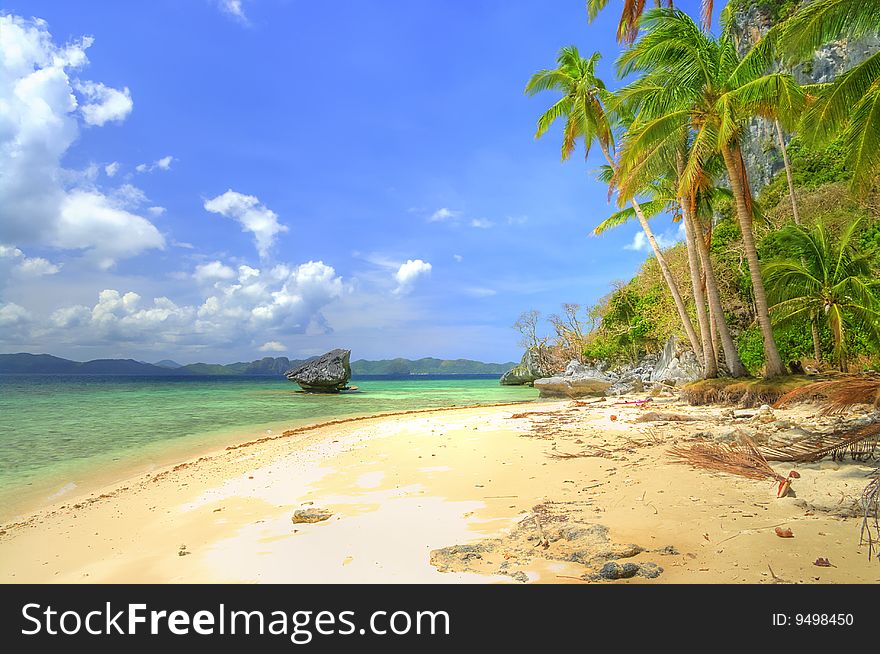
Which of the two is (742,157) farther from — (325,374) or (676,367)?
(325,374)

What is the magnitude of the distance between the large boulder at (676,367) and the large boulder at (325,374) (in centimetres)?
2349

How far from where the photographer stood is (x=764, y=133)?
126 ft

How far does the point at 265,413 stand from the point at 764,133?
45454mm

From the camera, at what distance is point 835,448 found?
4.29 meters

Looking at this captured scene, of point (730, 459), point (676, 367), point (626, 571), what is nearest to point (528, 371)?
point (676, 367)

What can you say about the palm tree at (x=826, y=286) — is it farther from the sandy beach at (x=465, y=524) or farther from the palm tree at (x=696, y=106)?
the sandy beach at (x=465, y=524)

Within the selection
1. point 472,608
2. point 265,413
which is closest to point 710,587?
point 472,608

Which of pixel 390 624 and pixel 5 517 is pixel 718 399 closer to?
pixel 390 624

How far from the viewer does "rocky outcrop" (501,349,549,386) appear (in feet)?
148

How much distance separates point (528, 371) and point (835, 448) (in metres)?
43.1

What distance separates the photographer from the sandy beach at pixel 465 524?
107 inches

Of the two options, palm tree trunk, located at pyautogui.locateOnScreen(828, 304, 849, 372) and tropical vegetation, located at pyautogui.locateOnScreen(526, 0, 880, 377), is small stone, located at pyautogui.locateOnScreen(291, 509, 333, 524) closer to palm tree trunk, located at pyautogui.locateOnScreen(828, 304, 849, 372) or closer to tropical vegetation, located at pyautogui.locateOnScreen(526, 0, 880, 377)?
tropical vegetation, located at pyautogui.locateOnScreen(526, 0, 880, 377)

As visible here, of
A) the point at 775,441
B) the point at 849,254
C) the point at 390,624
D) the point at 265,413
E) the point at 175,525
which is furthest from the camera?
the point at 265,413

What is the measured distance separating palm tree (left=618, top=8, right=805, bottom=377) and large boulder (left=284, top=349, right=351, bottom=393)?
28.8 meters
